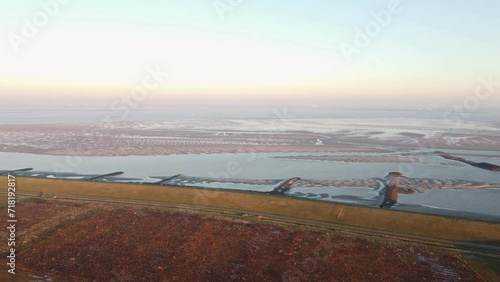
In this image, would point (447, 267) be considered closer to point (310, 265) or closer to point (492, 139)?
point (310, 265)

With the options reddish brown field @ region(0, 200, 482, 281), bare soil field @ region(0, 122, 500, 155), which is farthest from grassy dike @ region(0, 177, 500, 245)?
bare soil field @ region(0, 122, 500, 155)

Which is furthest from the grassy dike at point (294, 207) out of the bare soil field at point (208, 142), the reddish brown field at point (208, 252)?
the bare soil field at point (208, 142)

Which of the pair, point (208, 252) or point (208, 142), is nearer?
point (208, 252)

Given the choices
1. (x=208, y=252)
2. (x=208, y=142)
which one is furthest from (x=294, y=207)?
(x=208, y=142)

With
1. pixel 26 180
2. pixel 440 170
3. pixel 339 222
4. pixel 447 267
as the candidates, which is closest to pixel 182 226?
pixel 339 222

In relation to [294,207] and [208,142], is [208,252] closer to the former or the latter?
[294,207]

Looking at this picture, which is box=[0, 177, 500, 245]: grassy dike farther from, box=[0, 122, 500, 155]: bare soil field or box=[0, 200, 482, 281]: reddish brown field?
box=[0, 122, 500, 155]: bare soil field

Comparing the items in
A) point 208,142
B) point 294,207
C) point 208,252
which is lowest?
point 208,252
